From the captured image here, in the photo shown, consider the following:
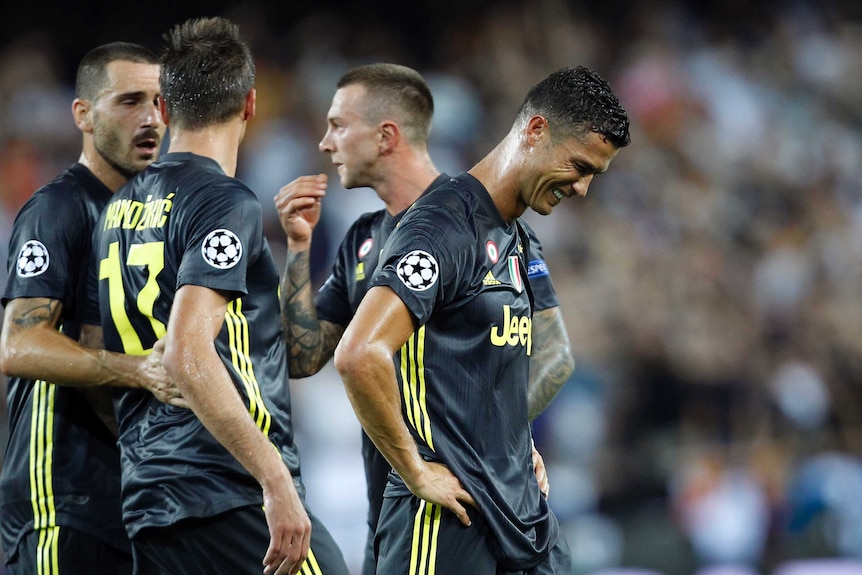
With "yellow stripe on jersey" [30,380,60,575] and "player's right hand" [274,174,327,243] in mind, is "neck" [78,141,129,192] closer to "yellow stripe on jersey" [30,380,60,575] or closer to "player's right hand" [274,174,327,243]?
"player's right hand" [274,174,327,243]

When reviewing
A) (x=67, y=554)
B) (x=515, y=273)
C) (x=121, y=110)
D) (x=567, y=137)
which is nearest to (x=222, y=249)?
(x=515, y=273)

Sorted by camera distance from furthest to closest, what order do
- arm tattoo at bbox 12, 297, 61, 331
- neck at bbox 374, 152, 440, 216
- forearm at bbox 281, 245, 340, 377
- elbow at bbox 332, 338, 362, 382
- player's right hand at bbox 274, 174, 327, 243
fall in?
neck at bbox 374, 152, 440, 216 → forearm at bbox 281, 245, 340, 377 → player's right hand at bbox 274, 174, 327, 243 → arm tattoo at bbox 12, 297, 61, 331 → elbow at bbox 332, 338, 362, 382

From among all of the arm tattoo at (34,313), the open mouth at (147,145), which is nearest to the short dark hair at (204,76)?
the open mouth at (147,145)

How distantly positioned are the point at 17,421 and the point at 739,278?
27.5ft

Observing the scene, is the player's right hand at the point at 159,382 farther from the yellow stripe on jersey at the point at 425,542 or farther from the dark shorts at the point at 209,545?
the yellow stripe on jersey at the point at 425,542

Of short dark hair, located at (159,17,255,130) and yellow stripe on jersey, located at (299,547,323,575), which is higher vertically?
short dark hair, located at (159,17,255,130)

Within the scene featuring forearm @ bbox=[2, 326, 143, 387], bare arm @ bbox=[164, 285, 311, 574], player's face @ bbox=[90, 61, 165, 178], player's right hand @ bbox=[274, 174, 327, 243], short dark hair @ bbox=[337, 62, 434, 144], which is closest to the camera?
bare arm @ bbox=[164, 285, 311, 574]

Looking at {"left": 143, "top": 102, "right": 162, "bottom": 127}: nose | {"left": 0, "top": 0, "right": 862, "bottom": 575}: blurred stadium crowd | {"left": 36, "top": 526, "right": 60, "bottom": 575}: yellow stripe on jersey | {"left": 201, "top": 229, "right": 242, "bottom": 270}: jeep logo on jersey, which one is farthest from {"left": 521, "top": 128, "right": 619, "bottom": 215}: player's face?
{"left": 0, "top": 0, "right": 862, "bottom": 575}: blurred stadium crowd

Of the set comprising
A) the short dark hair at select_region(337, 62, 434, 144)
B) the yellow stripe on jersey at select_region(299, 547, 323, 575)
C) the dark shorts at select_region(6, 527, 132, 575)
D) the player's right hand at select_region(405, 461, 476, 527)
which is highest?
the short dark hair at select_region(337, 62, 434, 144)

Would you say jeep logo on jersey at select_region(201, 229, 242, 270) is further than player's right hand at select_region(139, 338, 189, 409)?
No

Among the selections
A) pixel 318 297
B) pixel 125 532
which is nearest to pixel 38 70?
pixel 318 297

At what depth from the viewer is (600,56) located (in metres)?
12.6

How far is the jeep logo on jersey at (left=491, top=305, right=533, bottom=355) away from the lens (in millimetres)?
3654

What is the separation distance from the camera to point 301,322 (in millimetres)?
4613
